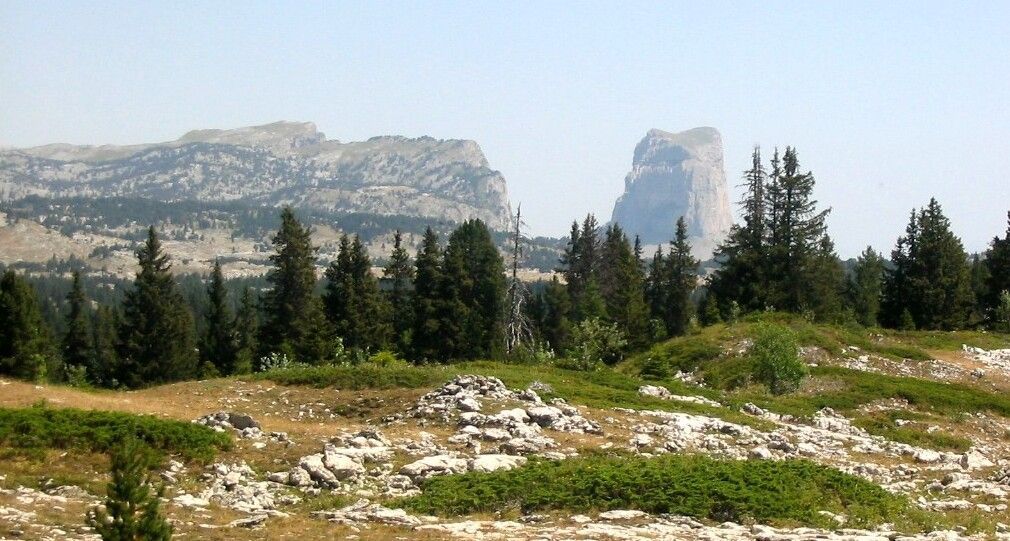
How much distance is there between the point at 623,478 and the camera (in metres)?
18.4

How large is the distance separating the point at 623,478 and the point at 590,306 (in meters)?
62.3

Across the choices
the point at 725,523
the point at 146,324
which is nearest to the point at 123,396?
the point at 725,523

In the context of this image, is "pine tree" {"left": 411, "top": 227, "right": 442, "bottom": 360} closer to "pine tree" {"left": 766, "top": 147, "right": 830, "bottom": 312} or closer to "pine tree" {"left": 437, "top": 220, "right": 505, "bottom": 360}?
"pine tree" {"left": 437, "top": 220, "right": 505, "bottom": 360}

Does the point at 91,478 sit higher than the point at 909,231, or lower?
lower

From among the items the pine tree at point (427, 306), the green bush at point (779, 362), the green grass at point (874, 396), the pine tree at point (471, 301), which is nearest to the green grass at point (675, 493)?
the green grass at point (874, 396)

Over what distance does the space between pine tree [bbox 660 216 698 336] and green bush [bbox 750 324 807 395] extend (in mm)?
55217

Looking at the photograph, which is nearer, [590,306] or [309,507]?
[309,507]

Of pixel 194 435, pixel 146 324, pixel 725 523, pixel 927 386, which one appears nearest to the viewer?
pixel 725 523

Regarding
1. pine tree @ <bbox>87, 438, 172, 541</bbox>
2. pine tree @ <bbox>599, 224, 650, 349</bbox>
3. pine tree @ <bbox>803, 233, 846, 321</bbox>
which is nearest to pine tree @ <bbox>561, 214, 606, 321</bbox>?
pine tree @ <bbox>599, 224, 650, 349</bbox>

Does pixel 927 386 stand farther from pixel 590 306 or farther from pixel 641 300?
pixel 641 300

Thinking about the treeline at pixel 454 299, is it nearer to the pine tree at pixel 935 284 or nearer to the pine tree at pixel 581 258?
the pine tree at pixel 935 284

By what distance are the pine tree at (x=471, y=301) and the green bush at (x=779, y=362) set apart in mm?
31068

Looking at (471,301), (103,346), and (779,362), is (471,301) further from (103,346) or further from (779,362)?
(103,346)

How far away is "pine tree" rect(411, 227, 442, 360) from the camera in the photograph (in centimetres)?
7456
